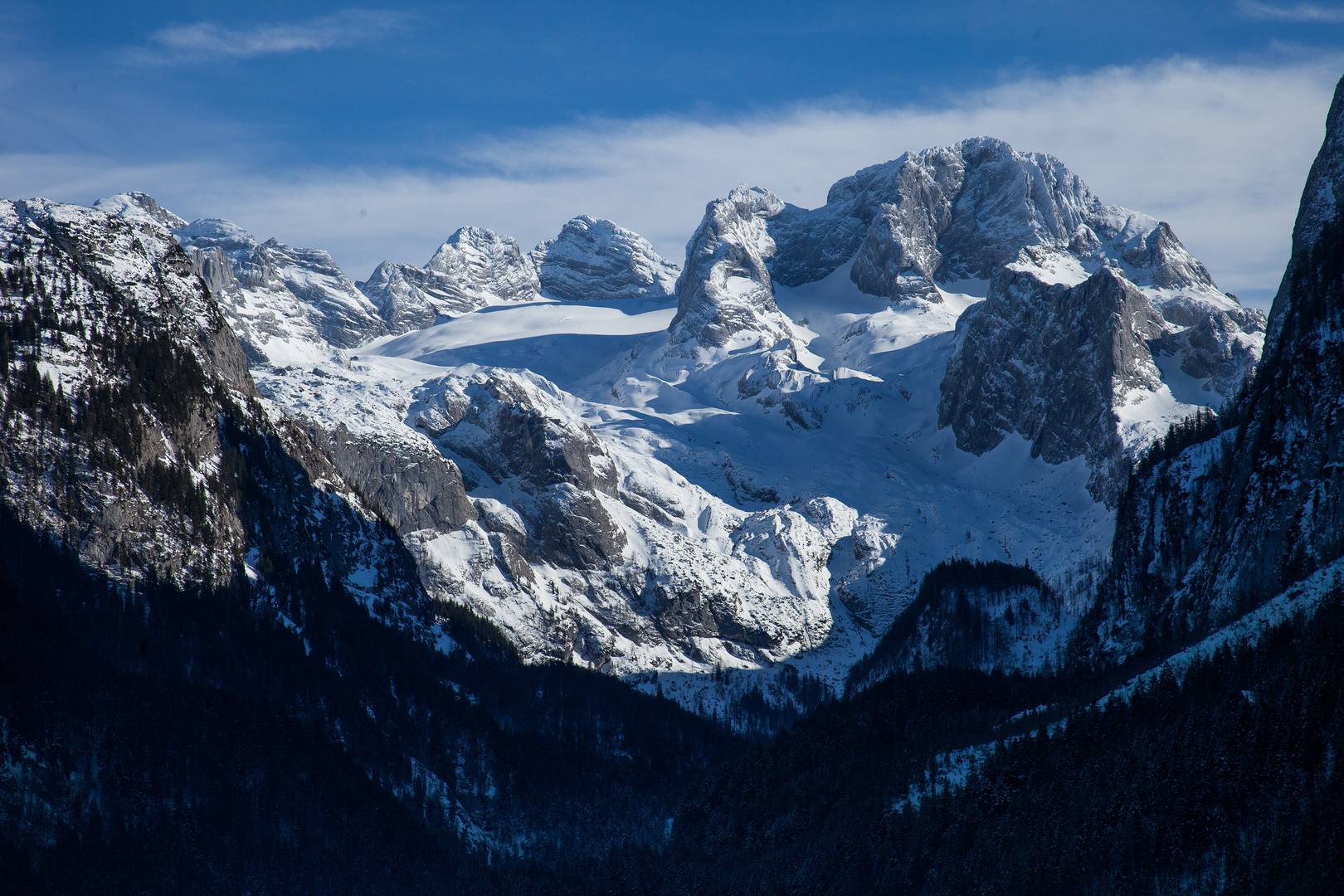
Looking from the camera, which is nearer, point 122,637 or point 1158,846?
point 1158,846

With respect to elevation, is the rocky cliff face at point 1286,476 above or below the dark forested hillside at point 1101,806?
above

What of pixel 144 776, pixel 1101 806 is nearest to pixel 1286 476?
pixel 1101 806

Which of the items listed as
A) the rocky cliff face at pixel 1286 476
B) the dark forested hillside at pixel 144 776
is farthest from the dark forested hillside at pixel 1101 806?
the dark forested hillside at pixel 144 776

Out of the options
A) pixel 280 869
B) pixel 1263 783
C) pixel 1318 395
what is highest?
pixel 1318 395

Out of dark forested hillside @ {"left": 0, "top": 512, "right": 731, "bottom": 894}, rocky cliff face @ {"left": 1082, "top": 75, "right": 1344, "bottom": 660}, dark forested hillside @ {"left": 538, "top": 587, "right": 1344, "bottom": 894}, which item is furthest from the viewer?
rocky cliff face @ {"left": 1082, "top": 75, "right": 1344, "bottom": 660}

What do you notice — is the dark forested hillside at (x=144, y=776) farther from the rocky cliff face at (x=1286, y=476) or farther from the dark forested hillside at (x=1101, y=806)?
the rocky cliff face at (x=1286, y=476)

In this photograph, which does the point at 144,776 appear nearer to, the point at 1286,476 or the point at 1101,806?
the point at 1101,806

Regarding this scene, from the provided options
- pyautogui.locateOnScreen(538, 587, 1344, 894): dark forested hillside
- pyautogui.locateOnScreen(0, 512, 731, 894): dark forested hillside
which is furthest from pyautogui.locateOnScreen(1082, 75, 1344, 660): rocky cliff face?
pyautogui.locateOnScreen(0, 512, 731, 894): dark forested hillside

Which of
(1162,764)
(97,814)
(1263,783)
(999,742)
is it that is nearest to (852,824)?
(999,742)

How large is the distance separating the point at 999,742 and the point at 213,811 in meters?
95.4

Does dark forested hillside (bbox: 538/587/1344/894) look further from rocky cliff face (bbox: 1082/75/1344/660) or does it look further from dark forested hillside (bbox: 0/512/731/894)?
dark forested hillside (bbox: 0/512/731/894)

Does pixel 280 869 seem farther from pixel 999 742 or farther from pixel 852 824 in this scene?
pixel 999 742

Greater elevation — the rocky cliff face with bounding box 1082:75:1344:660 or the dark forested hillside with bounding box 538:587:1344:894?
the rocky cliff face with bounding box 1082:75:1344:660

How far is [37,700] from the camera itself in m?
167
